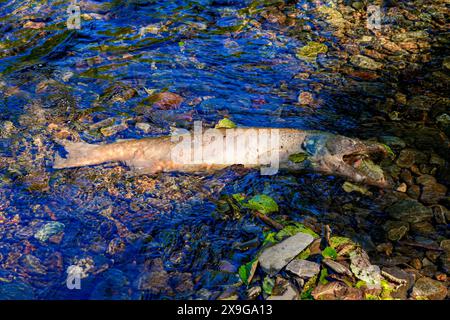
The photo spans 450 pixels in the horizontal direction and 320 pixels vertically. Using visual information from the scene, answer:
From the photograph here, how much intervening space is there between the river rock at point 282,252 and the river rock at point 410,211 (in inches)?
44.3

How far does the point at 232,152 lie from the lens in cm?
554

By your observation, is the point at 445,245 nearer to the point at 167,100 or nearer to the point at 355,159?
the point at 355,159

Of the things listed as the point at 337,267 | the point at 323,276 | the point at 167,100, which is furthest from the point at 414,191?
the point at 167,100

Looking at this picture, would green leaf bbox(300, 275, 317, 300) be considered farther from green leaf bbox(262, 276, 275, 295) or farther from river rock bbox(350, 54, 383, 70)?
river rock bbox(350, 54, 383, 70)

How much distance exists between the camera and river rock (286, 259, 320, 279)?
3941mm

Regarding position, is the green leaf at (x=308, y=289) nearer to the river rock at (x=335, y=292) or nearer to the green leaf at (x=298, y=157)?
the river rock at (x=335, y=292)

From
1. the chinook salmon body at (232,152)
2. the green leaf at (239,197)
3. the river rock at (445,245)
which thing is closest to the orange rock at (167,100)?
the chinook salmon body at (232,152)

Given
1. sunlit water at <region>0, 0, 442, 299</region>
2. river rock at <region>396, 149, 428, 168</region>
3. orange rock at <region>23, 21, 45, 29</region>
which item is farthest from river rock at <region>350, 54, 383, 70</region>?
orange rock at <region>23, 21, 45, 29</region>

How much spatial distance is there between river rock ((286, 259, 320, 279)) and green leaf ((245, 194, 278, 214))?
88cm

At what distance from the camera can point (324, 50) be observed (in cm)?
803

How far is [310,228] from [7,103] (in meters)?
4.94

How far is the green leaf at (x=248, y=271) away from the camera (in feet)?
13.2

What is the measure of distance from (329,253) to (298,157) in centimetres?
168
